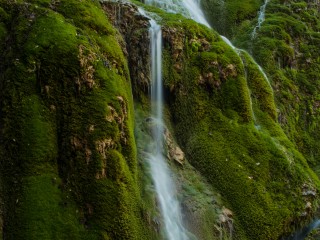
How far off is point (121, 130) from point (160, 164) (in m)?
1.80

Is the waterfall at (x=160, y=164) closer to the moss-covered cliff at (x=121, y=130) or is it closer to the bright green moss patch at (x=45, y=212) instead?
the moss-covered cliff at (x=121, y=130)

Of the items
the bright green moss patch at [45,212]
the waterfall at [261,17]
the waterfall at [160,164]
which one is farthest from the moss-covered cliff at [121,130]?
the waterfall at [261,17]

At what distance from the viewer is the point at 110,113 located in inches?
365

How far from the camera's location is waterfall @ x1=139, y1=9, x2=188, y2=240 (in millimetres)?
9594

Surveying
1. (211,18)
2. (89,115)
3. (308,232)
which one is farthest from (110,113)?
(211,18)

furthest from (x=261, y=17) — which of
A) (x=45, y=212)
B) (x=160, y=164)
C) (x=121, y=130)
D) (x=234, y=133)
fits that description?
(x=45, y=212)

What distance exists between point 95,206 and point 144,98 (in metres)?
4.77

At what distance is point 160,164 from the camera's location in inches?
422

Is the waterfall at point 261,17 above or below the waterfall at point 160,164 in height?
above

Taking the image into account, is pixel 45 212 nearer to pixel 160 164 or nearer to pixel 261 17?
pixel 160 164

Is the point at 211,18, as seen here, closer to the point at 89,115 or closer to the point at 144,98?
the point at 144,98

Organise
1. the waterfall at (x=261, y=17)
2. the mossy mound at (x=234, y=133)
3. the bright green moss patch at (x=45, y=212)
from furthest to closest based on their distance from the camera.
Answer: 1. the waterfall at (x=261, y=17)
2. the mossy mound at (x=234, y=133)
3. the bright green moss patch at (x=45, y=212)

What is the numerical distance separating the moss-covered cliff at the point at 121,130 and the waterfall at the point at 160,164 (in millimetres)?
260

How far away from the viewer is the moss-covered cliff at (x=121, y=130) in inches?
324
